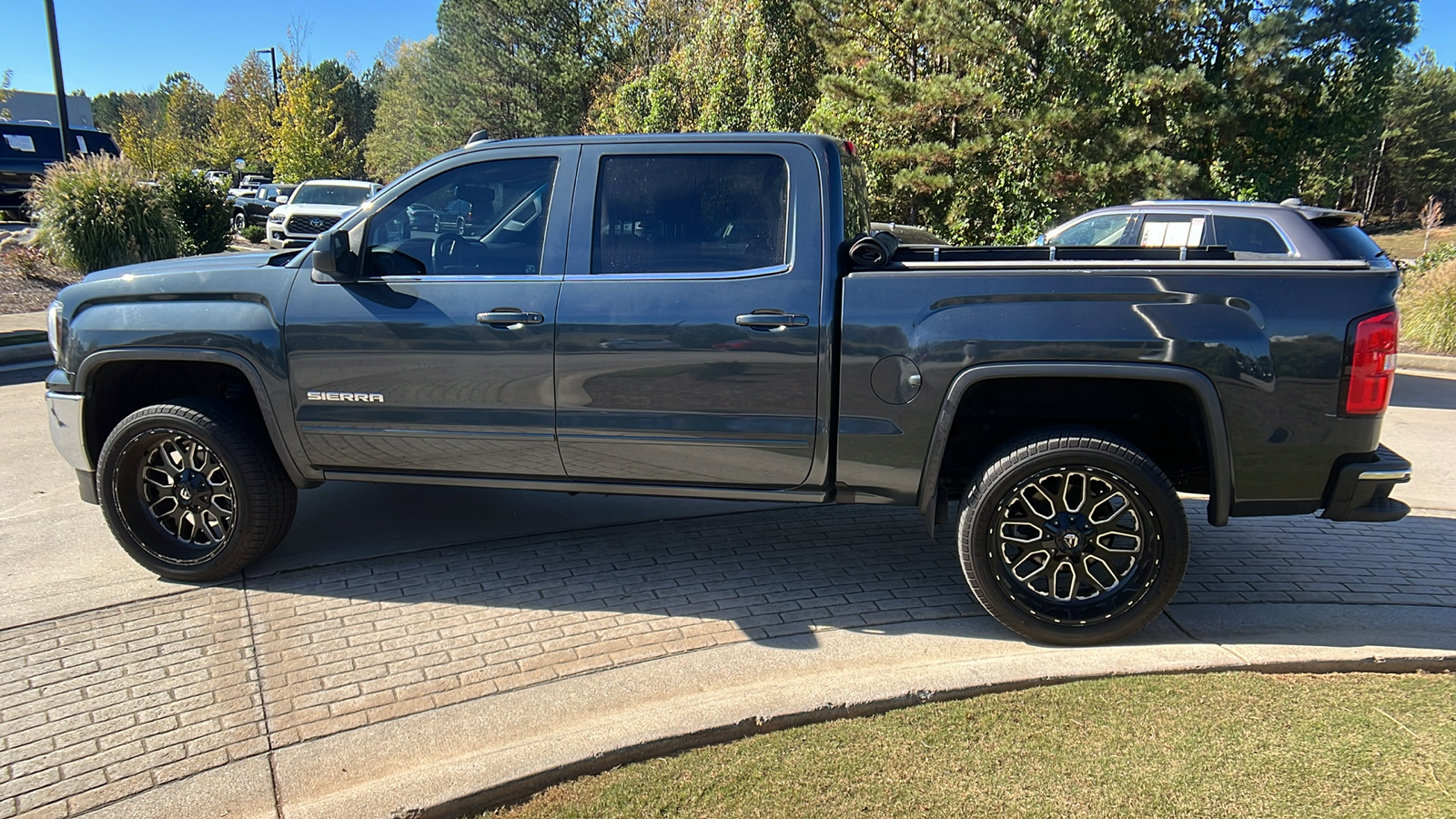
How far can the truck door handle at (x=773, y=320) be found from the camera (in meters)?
3.77

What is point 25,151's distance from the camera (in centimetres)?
2698

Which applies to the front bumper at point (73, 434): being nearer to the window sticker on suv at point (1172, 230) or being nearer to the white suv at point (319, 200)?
the window sticker on suv at point (1172, 230)

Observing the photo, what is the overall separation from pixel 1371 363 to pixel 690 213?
2.64 m

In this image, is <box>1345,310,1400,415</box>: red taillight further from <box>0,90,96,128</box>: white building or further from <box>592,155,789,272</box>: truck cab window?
<box>0,90,96,128</box>: white building

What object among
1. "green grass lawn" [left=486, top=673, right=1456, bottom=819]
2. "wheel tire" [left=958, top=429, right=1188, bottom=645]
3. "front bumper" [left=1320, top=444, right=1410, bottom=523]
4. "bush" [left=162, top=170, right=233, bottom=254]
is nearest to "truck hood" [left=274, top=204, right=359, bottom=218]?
"bush" [left=162, top=170, right=233, bottom=254]

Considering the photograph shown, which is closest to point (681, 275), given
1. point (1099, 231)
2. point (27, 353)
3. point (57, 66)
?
point (1099, 231)

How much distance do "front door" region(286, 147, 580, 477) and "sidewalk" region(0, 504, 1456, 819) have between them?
2.27 feet

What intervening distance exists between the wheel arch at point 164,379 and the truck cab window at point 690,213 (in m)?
1.66

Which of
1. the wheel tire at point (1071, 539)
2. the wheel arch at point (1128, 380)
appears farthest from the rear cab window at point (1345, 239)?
the wheel tire at point (1071, 539)

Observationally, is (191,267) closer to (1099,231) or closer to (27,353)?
(27,353)

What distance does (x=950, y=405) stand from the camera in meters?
3.69

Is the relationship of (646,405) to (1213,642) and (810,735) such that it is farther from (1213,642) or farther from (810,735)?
(1213,642)

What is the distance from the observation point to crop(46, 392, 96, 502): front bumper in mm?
4441

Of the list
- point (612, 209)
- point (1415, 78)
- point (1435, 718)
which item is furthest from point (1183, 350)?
point (1415, 78)
